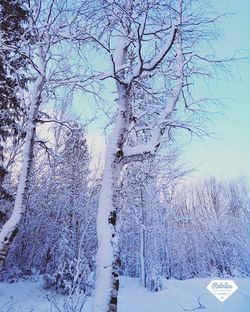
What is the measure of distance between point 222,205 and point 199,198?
9.90ft

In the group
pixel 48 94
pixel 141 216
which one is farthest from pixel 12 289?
pixel 48 94

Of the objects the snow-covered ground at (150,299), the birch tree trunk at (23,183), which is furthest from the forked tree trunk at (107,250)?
the snow-covered ground at (150,299)

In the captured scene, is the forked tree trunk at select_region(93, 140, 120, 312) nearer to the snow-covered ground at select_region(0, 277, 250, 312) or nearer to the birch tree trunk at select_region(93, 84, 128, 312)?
the birch tree trunk at select_region(93, 84, 128, 312)

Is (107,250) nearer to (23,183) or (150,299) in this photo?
(23,183)

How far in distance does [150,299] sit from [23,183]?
26.8 ft

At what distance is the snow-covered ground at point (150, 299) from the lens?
9.05 meters

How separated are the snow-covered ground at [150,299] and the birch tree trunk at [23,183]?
2.80m

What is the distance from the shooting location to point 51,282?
12.3 metres

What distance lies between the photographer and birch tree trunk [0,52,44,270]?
6.02m

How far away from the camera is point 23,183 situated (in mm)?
6758

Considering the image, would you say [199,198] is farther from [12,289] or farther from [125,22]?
[125,22]

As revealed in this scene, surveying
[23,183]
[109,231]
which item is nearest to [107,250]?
[109,231]

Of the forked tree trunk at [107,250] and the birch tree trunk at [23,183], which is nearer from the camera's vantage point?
the forked tree trunk at [107,250]

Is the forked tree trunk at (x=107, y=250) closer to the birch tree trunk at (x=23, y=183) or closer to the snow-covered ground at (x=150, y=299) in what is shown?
the birch tree trunk at (x=23, y=183)
